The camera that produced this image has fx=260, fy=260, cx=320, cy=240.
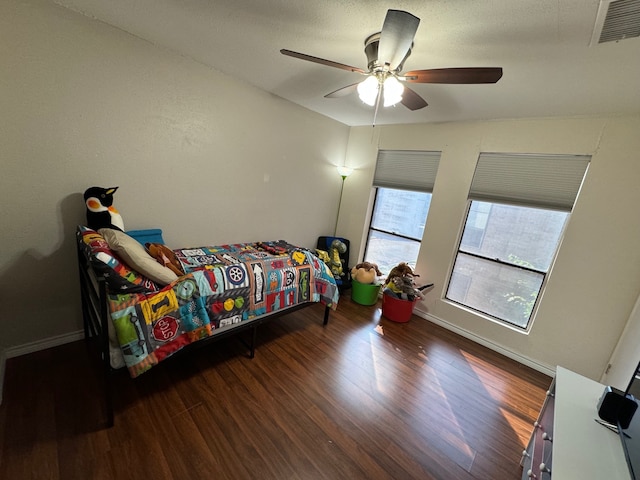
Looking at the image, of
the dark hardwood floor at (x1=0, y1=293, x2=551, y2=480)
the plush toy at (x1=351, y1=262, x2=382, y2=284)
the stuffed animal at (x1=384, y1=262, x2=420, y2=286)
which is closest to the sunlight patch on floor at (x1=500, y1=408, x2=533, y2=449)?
the dark hardwood floor at (x1=0, y1=293, x2=551, y2=480)

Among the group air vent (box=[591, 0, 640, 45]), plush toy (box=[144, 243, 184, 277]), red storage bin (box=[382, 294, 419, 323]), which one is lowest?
red storage bin (box=[382, 294, 419, 323])

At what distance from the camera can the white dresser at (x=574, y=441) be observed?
38.7 inches

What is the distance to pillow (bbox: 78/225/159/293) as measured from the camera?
4.48 feet

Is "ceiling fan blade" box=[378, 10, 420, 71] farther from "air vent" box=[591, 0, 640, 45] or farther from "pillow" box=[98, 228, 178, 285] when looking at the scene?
"pillow" box=[98, 228, 178, 285]

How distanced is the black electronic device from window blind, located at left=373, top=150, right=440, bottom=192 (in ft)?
7.87

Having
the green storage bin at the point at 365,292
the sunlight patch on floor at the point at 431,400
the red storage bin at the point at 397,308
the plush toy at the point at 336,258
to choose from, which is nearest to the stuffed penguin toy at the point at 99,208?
the sunlight patch on floor at the point at 431,400

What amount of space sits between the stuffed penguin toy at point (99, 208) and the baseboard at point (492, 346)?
3.33m

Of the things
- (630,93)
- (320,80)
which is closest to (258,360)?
(320,80)

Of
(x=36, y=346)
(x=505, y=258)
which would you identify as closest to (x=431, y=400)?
(x=505, y=258)

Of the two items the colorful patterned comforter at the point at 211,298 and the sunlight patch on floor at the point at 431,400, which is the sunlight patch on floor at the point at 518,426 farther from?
the colorful patterned comforter at the point at 211,298

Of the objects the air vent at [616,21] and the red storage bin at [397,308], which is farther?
the red storage bin at [397,308]

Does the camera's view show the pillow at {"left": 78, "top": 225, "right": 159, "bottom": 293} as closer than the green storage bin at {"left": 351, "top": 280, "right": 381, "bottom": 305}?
Yes

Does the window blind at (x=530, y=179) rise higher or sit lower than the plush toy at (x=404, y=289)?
higher

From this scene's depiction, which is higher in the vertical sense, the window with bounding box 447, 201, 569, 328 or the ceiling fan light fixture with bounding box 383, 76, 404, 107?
the ceiling fan light fixture with bounding box 383, 76, 404, 107
